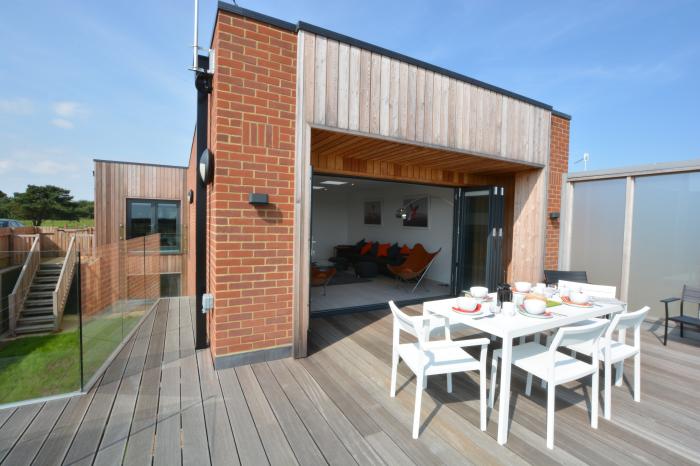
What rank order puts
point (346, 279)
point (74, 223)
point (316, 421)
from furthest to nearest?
1. point (74, 223)
2. point (346, 279)
3. point (316, 421)

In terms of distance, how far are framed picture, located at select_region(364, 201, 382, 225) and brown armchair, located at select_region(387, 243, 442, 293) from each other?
8.11ft

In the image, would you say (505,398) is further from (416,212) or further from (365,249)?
(365,249)

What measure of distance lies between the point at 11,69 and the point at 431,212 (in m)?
17.5

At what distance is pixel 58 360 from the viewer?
12.1 ft

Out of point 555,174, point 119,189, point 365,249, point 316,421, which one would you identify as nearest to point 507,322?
point 316,421

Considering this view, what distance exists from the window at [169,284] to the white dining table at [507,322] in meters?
4.66

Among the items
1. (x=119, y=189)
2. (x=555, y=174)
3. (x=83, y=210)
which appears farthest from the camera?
(x=83, y=210)

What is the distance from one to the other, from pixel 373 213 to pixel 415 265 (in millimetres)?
3452

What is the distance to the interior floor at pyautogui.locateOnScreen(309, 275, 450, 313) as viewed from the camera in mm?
5359

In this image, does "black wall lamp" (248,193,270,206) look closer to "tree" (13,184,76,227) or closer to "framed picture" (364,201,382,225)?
"framed picture" (364,201,382,225)

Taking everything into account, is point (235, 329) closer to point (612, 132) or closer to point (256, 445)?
point (256, 445)

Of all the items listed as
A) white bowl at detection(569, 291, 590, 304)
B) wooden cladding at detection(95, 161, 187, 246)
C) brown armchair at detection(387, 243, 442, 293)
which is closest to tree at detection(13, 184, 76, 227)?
wooden cladding at detection(95, 161, 187, 246)

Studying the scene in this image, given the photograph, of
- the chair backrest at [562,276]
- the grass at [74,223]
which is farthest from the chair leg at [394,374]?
the grass at [74,223]

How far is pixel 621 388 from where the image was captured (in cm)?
258
